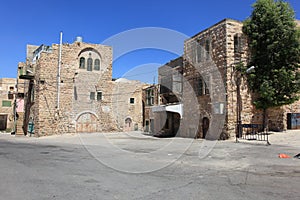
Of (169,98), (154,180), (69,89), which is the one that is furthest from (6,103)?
(154,180)

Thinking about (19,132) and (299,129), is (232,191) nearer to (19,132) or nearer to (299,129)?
(299,129)

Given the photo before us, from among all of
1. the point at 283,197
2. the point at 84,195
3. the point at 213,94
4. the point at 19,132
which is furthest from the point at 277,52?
the point at 19,132

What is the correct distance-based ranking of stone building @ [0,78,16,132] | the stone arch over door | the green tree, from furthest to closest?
stone building @ [0,78,16,132] → the stone arch over door → the green tree

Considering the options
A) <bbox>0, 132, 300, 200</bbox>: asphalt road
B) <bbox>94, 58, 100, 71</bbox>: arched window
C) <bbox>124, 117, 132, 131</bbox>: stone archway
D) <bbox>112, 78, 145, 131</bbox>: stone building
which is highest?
<bbox>94, 58, 100, 71</bbox>: arched window

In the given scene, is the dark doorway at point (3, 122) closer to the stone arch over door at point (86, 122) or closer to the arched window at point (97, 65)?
the stone arch over door at point (86, 122)

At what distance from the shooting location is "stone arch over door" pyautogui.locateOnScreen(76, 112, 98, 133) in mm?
27422

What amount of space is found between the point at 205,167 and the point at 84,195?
4216 mm

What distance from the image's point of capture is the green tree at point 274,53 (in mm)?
16391

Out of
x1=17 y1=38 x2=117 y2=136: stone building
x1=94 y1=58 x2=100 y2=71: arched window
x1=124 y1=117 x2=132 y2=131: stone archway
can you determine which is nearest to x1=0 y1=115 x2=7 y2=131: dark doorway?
x1=17 y1=38 x2=117 y2=136: stone building

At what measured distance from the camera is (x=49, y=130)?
2580 cm

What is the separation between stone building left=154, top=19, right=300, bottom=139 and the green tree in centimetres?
70

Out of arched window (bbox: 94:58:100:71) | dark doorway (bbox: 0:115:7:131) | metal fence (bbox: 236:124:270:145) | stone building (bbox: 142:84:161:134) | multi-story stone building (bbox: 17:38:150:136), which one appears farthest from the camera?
dark doorway (bbox: 0:115:7:131)

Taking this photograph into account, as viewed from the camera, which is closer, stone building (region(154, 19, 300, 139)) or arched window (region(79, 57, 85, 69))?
stone building (region(154, 19, 300, 139))

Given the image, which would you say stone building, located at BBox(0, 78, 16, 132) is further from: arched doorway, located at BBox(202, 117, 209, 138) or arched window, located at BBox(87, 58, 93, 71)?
arched doorway, located at BBox(202, 117, 209, 138)
